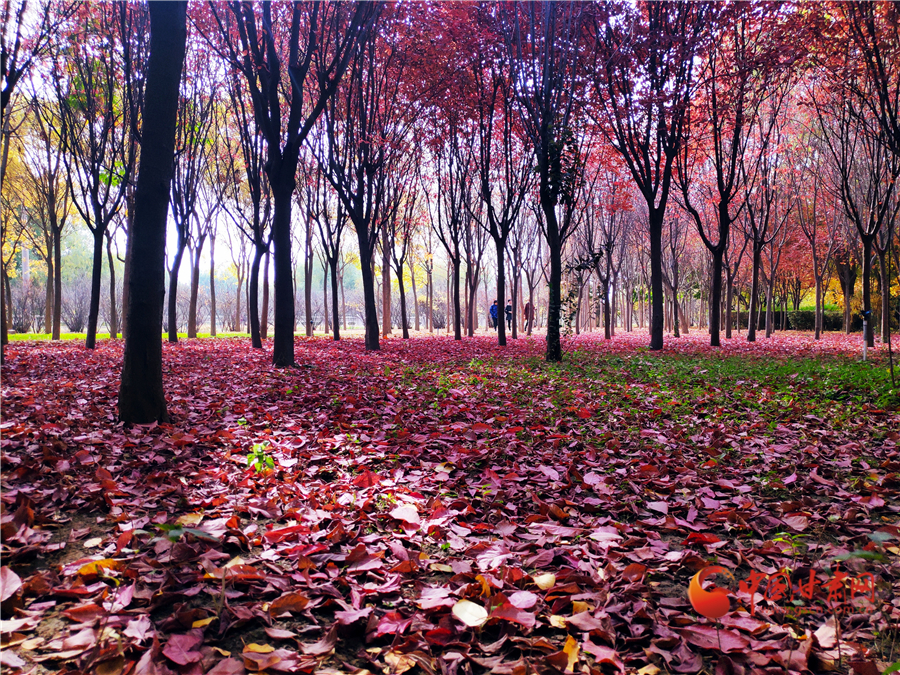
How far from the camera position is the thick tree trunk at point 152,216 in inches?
148

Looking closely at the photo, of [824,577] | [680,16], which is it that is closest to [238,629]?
[824,577]

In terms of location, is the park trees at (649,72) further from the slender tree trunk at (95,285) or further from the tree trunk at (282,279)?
the slender tree trunk at (95,285)

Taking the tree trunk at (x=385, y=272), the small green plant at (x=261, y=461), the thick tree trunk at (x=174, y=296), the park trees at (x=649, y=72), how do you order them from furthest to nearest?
the tree trunk at (x=385, y=272)
the thick tree trunk at (x=174, y=296)
the park trees at (x=649, y=72)
the small green plant at (x=261, y=461)

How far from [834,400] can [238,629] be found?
20.9 ft

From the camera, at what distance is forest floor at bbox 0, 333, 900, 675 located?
142 cm

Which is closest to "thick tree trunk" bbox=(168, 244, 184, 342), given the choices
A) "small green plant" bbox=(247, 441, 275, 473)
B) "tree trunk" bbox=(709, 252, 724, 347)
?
"small green plant" bbox=(247, 441, 275, 473)

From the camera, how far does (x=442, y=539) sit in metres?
2.17

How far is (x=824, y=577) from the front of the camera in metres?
1.86

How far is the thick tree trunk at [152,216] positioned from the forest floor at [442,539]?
1.20ft

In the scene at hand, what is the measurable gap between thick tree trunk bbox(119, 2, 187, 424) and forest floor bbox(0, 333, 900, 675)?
1.20 ft

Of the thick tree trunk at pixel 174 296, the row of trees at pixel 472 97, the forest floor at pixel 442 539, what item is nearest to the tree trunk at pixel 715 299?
the row of trees at pixel 472 97

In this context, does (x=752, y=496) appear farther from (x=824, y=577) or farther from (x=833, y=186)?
(x=833, y=186)

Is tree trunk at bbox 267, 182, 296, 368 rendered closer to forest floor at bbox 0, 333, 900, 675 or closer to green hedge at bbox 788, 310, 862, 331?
forest floor at bbox 0, 333, 900, 675

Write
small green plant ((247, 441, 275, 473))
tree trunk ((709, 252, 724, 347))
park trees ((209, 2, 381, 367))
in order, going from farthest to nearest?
tree trunk ((709, 252, 724, 347))
park trees ((209, 2, 381, 367))
small green plant ((247, 441, 275, 473))
